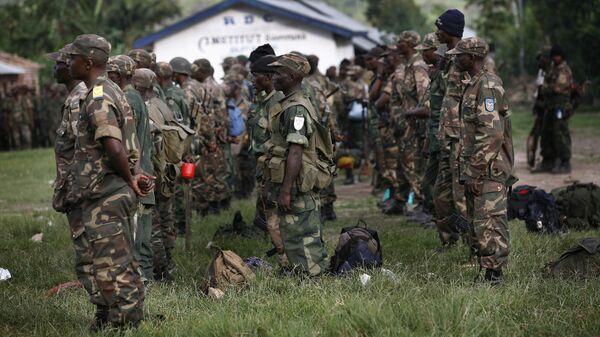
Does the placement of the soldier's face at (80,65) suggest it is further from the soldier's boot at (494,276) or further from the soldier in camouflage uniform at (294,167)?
the soldier's boot at (494,276)

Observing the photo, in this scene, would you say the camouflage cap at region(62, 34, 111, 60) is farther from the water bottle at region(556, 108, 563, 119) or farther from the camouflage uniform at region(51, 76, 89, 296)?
the water bottle at region(556, 108, 563, 119)

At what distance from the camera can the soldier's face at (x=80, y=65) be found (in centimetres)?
609

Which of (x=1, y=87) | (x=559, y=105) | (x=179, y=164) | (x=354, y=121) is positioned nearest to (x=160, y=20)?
(x=1, y=87)

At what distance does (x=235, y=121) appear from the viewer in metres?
13.6

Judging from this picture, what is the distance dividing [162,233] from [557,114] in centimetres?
860

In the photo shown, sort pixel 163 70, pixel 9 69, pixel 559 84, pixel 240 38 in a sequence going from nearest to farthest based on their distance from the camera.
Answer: pixel 163 70 → pixel 559 84 → pixel 240 38 → pixel 9 69

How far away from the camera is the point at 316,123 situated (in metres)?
7.43

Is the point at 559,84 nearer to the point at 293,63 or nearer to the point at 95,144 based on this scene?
the point at 293,63

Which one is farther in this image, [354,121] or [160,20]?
[160,20]

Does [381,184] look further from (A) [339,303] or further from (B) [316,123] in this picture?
(A) [339,303]

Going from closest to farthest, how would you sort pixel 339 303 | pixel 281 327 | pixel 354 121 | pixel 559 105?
pixel 281 327
pixel 339 303
pixel 559 105
pixel 354 121

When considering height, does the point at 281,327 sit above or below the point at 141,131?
below

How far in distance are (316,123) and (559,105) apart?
8762 mm

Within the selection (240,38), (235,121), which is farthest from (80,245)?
(240,38)
